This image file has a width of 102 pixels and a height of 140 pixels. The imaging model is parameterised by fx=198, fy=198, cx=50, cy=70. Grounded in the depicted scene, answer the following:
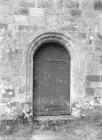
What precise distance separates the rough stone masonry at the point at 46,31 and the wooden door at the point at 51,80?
1.21 ft

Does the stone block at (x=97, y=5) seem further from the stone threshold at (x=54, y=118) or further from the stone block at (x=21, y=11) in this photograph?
the stone threshold at (x=54, y=118)

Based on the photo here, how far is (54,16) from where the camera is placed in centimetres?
641

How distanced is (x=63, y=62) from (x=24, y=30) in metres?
1.70

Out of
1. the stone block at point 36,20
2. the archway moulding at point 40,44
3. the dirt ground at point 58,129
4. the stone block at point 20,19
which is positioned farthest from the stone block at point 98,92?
the stone block at point 20,19

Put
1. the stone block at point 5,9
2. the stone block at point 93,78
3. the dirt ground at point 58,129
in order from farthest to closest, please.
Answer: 1. the stone block at point 93,78
2. the stone block at point 5,9
3. the dirt ground at point 58,129

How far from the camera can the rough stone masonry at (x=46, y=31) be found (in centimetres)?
621

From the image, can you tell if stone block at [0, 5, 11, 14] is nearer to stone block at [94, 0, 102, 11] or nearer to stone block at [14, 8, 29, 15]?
stone block at [14, 8, 29, 15]

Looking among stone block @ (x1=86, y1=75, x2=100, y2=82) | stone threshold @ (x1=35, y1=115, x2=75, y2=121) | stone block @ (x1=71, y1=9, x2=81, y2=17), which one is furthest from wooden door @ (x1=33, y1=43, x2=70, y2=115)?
stone block @ (x1=71, y1=9, x2=81, y2=17)

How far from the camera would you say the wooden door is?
6719 millimetres

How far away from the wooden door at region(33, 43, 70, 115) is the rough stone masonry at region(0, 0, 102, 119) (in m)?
0.37

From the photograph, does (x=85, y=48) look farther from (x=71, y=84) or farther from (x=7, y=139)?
(x=7, y=139)

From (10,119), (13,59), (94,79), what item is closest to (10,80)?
(13,59)

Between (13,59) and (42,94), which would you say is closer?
(13,59)

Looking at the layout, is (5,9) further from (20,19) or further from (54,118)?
(54,118)
